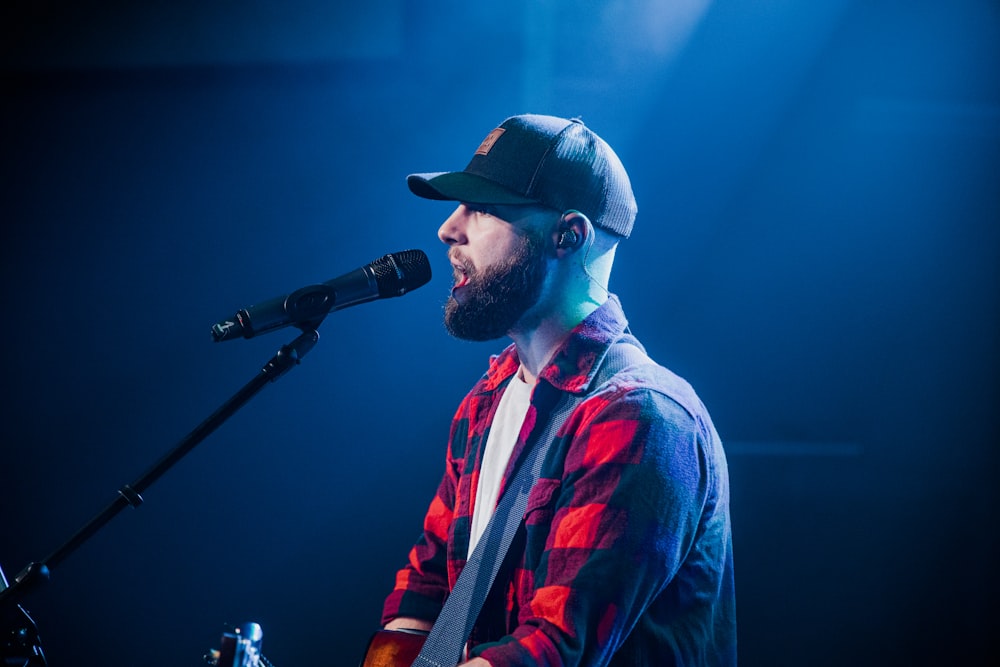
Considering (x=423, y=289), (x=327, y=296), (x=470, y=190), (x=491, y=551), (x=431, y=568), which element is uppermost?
(x=470, y=190)

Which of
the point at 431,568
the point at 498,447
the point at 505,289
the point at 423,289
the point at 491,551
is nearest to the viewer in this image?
the point at 491,551

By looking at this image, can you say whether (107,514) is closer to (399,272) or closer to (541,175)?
(399,272)

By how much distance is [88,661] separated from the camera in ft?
9.68

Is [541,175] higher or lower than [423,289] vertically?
higher

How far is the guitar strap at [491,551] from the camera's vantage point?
6.01 ft

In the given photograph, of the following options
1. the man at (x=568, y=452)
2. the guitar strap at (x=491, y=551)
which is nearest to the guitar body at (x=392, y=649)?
the guitar strap at (x=491, y=551)

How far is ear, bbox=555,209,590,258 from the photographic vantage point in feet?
6.59

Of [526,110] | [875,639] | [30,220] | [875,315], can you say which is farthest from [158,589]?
[875,315]

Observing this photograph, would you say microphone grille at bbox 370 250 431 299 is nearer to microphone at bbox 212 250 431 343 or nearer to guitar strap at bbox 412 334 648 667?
microphone at bbox 212 250 431 343

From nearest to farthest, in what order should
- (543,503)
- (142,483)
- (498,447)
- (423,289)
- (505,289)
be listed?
(142,483) → (543,503) → (505,289) → (498,447) → (423,289)

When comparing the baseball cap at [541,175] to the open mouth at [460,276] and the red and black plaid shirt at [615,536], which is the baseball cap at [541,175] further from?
the red and black plaid shirt at [615,536]

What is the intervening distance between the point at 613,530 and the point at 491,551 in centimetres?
44

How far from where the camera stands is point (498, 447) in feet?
6.92

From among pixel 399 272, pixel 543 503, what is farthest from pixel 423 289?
pixel 543 503
